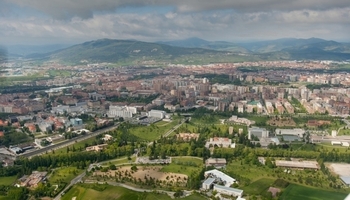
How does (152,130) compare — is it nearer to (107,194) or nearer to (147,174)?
(147,174)

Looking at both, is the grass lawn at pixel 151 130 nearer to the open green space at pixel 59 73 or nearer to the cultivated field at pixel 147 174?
the cultivated field at pixel 147 174

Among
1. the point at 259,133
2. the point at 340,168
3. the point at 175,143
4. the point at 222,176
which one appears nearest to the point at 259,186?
the point at 222,176

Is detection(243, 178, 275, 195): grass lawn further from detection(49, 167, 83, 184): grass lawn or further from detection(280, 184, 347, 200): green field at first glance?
detection(49, 167, 83, 184): grass lawn

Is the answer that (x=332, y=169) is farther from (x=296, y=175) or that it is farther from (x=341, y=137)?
(x=341, y=137)

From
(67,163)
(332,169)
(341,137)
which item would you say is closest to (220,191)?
(332,169)

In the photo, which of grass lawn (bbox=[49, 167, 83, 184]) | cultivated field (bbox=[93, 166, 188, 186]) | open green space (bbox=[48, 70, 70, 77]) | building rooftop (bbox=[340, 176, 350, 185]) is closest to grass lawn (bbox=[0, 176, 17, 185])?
grass lawn (bbox=[49, 167, 83, 184])
